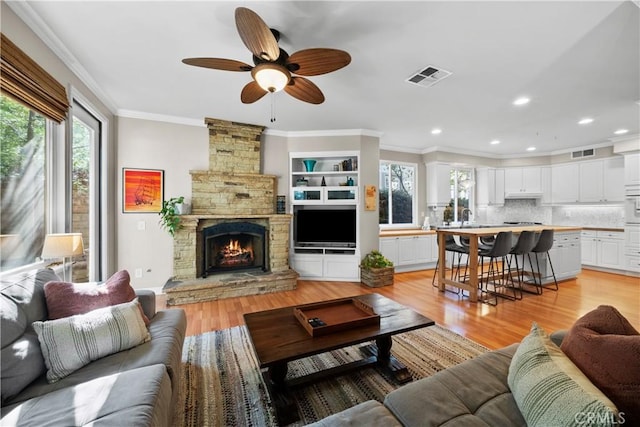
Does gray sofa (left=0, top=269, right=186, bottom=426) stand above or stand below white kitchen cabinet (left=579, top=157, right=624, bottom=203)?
below

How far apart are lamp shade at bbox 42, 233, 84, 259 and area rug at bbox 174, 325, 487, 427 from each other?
126 cm

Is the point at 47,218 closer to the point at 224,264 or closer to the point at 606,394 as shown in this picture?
the point at 224,264

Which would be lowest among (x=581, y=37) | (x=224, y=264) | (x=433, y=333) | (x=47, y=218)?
(x=433, y=333)

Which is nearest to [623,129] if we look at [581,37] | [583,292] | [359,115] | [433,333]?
[583,292]

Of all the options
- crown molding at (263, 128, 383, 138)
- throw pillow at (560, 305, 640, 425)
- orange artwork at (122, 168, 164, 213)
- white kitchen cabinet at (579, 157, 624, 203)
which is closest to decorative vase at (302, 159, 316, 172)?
crown molding at (263, 128, 383, 138)

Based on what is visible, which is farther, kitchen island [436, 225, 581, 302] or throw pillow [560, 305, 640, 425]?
kitchen island [436, 225, 581, 302]

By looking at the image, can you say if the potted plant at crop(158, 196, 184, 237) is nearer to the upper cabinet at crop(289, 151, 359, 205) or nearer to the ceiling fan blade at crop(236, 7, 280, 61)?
the upper cabinet at crop(289, 151, 359, 205)

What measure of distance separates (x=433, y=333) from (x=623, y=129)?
5472 mm

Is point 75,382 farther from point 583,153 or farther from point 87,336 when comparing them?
point 583,153

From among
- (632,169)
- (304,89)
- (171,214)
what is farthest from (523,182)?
(171,214)

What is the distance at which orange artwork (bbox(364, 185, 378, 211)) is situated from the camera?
4.64m

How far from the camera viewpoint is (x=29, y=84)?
5.96 ft

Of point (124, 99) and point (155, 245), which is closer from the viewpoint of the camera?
point (124, 99)

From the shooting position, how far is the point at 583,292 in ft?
13.1
